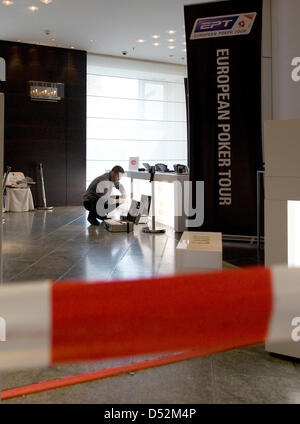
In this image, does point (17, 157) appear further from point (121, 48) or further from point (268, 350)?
point (268, 350)

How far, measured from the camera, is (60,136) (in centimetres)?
1156

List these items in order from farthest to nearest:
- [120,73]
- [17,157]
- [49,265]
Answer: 1. [120,73]
2. [17,157]
3. [49,265]

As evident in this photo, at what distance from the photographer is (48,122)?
37.4 feet

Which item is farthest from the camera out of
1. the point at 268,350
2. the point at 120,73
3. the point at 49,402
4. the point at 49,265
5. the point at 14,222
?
the point at 120,73

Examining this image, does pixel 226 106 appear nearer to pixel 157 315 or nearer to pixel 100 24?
pixel 100 24

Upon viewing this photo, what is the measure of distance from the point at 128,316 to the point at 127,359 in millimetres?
1995

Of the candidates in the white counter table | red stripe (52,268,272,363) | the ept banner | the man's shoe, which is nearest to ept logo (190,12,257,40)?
the ept banner

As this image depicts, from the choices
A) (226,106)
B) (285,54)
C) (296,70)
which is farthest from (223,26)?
(296,70)

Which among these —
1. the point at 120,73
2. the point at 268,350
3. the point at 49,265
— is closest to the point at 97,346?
the point at 268,350

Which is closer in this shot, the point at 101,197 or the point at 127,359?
the point at 127,359

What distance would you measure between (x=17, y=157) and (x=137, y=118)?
4.00m

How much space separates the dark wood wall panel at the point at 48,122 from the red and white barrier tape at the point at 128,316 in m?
10.9

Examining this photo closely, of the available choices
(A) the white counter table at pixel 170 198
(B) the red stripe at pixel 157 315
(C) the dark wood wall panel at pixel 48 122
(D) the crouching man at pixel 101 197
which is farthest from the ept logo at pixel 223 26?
(C) the dark wood wall panel at pixel 48 122

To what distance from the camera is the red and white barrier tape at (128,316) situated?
53 centimetres
